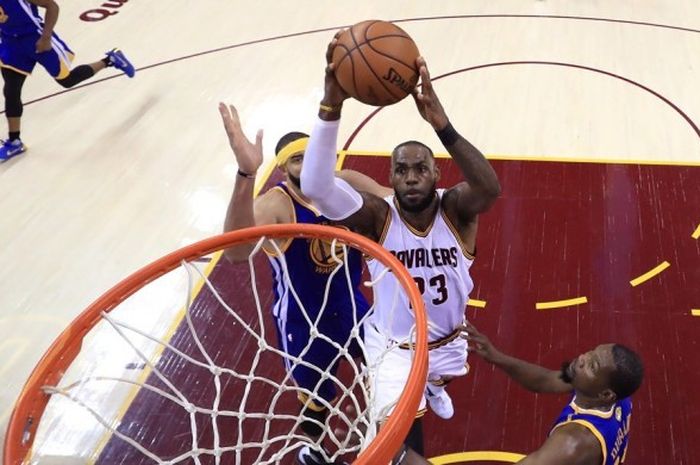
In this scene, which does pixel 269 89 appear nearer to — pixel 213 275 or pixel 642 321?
pixel 213 275

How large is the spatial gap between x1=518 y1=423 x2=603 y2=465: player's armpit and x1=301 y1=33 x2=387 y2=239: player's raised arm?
978 millimetres

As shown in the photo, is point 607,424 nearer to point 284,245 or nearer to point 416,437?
point 416,437

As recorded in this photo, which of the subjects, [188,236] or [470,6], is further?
[470,6]

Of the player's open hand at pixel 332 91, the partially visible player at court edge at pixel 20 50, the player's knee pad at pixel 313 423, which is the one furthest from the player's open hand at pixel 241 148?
the partially visible player at court edge at pixel 20 50

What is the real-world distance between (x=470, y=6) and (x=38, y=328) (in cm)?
594

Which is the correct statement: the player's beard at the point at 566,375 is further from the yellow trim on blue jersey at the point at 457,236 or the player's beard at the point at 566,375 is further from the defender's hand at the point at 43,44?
the defender's hand at the point at 43,44

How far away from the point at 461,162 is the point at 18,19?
471 cm

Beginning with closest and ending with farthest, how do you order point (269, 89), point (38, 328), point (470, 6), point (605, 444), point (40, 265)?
point (605, 444) → point (38, 328) → point (40, 265) → point (269, 89) → point (470, 6)

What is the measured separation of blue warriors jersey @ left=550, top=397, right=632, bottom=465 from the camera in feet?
7.74

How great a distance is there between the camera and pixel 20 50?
5.92 m

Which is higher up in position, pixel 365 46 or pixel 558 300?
pixel 365 46

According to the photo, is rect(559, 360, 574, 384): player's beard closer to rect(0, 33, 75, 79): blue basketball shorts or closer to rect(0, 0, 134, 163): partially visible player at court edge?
rect(0, 0, 134, 163): partially visible player at court edge

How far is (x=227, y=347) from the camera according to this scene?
161 inches

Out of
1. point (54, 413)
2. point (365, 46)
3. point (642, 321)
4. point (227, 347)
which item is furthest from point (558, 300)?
point (54, 413)
